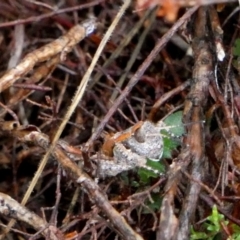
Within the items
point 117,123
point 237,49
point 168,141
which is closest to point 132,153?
point 168,141

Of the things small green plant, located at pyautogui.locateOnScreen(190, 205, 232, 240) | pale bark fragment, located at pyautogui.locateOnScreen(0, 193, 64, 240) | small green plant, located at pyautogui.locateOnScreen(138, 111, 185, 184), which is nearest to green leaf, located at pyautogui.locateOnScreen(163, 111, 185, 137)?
small green plant, located at pyautogui.locateOnScreen(138, 111, 185, 184)

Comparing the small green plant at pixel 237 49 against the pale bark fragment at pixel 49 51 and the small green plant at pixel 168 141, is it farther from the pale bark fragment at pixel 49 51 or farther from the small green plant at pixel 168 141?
the pale bark fragment at pixel 49 51

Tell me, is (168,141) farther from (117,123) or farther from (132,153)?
(117,123)

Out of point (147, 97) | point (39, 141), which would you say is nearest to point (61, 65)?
point (147, 97)

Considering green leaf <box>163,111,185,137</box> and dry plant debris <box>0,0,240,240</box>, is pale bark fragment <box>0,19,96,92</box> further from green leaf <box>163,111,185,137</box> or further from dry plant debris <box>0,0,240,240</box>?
green leaf <box>163,111,185,137</box>

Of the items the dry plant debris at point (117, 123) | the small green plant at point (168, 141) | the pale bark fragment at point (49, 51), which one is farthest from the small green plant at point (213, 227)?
Result: the pale bark fragment at point (49, 51)

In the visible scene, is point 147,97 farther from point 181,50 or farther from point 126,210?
point 126,210
